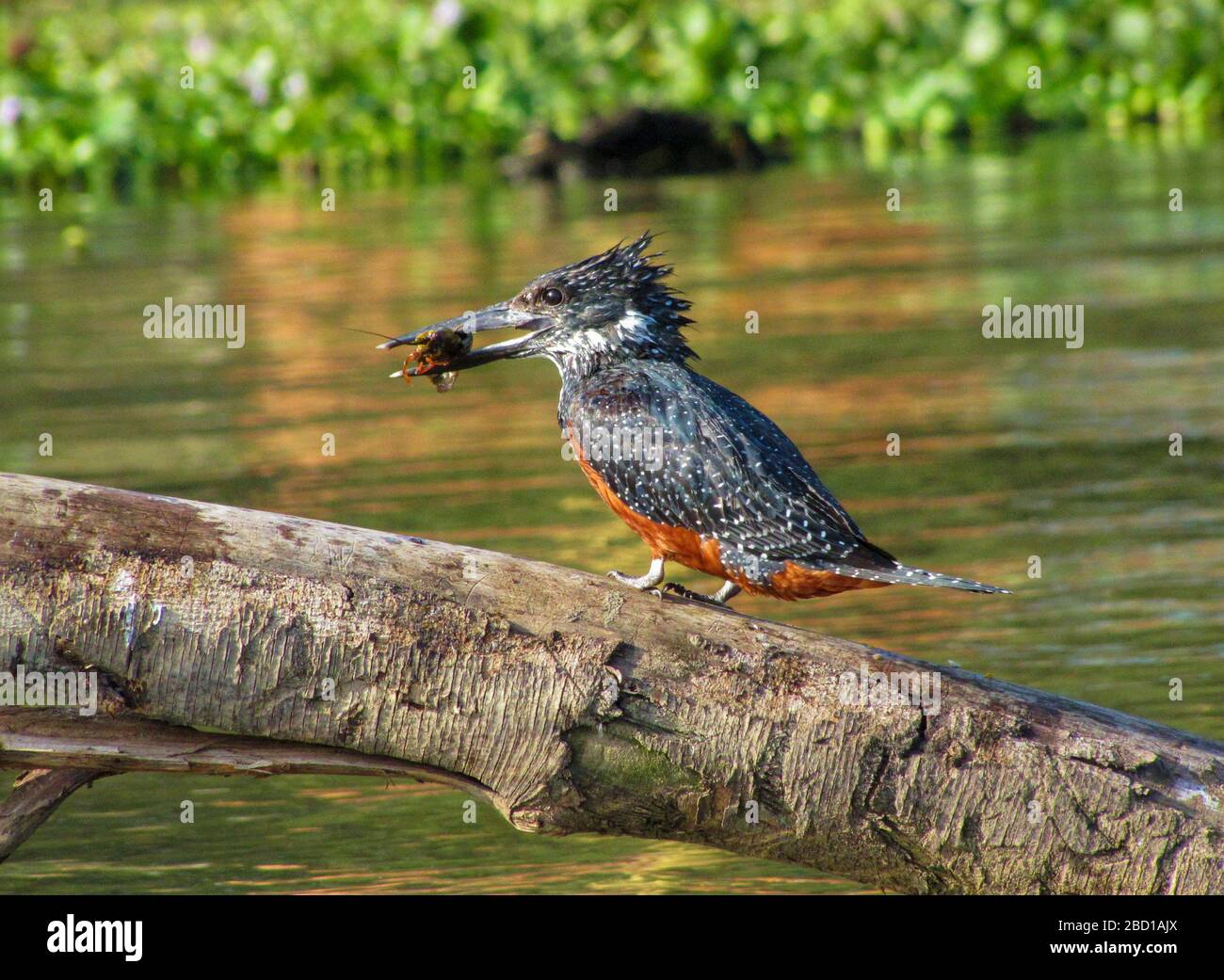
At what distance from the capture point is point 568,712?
434cm

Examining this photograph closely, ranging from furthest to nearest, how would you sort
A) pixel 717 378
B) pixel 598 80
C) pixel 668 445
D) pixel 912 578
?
pixel 598 80, pixel 717 378, pixel 668 445, pixel 912 578

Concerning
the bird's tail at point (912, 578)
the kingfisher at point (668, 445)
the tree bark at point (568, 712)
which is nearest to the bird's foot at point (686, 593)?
the kingfisher at point (668, 445)

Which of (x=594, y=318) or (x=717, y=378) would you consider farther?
(x=717, y=378)

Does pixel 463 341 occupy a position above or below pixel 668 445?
above

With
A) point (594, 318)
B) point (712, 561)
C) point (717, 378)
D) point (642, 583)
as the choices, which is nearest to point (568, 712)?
point (642, 583)

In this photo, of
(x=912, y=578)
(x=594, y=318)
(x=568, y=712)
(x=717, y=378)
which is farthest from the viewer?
(x=717, y=378)

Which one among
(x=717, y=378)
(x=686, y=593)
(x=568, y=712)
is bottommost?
(x=568, y=712)

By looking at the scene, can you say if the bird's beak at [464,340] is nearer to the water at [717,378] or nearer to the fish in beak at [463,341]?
the fish in beak at [463,341]

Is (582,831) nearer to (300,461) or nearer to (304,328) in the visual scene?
(300,461)

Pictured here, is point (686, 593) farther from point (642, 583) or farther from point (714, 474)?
point (714, 474)

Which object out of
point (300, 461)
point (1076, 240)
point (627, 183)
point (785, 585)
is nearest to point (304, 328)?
point (300, 461)

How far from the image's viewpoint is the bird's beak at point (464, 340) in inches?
201

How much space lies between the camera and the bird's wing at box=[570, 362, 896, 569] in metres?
4.66

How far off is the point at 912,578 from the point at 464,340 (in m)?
1.41
